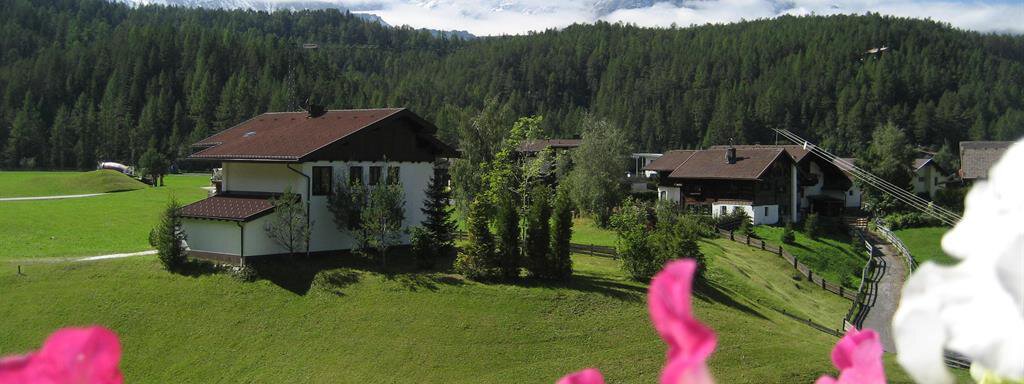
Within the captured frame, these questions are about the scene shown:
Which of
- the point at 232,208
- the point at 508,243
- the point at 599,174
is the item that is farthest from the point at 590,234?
the point at 232,208

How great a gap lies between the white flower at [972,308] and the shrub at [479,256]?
21.7 metres

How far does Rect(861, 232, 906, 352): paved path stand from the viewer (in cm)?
2556

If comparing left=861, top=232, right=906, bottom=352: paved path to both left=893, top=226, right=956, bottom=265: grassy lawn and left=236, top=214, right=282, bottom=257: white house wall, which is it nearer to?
left=893, top=226, right=956, bottom=265: grassy lawn

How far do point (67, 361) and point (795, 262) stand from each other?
3562 centimetres

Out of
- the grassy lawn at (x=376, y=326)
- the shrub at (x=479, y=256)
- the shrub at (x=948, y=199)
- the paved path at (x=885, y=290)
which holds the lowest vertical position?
the paved path at (x=885, y=290)

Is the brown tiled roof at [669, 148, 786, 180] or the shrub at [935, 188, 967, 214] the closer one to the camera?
the brown tiled roof at [669, 148, 786, 180]

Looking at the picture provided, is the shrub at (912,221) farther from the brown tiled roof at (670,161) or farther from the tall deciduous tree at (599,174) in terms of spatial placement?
the tall deciduous tree at (599,174)

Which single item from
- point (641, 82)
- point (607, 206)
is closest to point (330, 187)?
point (607, 206)

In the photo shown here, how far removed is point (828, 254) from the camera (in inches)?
1511

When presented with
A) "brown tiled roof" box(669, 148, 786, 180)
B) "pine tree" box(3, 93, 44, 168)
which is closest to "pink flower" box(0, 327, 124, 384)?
"brown tiled roof" box(669, 148, 786, 180)

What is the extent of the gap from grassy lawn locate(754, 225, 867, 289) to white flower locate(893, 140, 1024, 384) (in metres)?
36.0

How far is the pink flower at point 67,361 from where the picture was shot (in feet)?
1.94

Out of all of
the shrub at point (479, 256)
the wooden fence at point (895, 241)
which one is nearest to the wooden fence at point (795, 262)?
the wooden fence at point (895, 241)

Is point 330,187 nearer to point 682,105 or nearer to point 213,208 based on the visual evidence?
point 213,208
